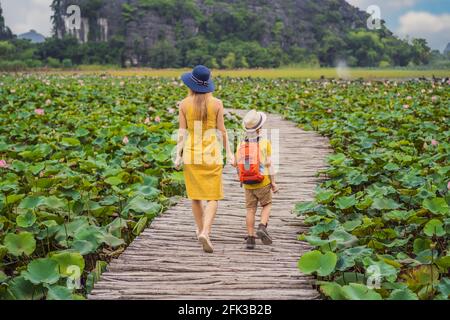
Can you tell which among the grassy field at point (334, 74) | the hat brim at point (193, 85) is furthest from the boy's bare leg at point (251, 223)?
the grassy field at point (334, 74)

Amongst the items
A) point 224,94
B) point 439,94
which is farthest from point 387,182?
point 224,94

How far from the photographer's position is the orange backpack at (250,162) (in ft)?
11.9

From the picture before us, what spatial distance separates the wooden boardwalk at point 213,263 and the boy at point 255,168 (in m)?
0.15

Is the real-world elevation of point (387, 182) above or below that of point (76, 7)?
below

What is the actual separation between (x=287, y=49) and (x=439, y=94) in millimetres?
44664

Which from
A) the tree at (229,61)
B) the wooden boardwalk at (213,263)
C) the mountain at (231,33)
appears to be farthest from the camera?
the mountain at (231,33)

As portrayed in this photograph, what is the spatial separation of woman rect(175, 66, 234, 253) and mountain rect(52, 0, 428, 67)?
3891 cm

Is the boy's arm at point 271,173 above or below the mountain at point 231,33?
below

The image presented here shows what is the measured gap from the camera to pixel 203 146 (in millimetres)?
3658

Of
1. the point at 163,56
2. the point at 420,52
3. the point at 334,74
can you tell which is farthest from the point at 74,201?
the point at 420,52

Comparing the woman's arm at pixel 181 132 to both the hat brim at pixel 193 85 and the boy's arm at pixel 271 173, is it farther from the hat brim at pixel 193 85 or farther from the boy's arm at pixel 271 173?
the boy's arm at pixel 271 173
